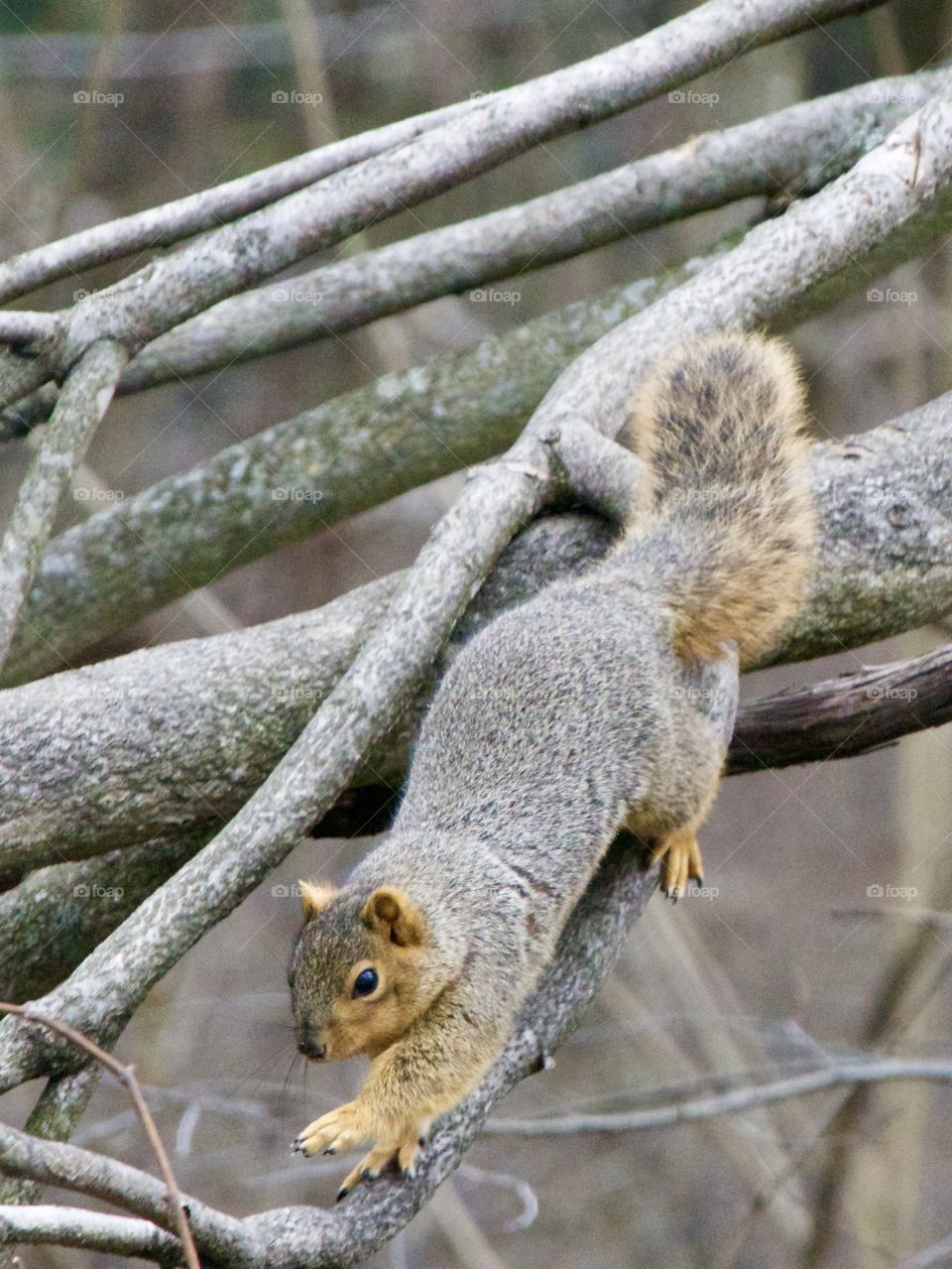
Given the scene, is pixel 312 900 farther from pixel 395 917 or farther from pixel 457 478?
pixel 457 478

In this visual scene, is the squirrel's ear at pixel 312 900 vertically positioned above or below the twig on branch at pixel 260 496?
below

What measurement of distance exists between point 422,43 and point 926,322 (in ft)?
9.84

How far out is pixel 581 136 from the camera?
23.4 feet

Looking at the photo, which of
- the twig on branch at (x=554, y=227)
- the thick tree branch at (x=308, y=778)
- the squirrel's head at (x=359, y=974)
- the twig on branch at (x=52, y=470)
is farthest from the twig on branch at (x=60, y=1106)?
the twig on branch at (x=554, y=227)

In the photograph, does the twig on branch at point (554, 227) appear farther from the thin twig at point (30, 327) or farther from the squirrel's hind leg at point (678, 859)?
the squirrel's hind leg at point (678, 859)

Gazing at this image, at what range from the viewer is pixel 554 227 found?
14.4ft

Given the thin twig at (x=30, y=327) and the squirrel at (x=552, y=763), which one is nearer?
the squirrel at (x=552, y=763)

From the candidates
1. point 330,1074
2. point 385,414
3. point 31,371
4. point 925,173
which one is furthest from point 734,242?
point 330,1074

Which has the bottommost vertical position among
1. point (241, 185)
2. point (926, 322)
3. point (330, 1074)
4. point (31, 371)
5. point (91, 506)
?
point (330, 1074)

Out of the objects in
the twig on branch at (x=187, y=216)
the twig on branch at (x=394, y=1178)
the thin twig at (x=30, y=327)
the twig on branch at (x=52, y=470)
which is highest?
the twig on branch at (x=187, y=216)

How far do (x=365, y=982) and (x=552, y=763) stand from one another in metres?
0.56

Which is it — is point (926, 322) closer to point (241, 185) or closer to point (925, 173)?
point (925, 173)

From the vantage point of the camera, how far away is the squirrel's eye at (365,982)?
241cm

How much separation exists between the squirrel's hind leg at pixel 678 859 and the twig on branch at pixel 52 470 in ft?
4.88
